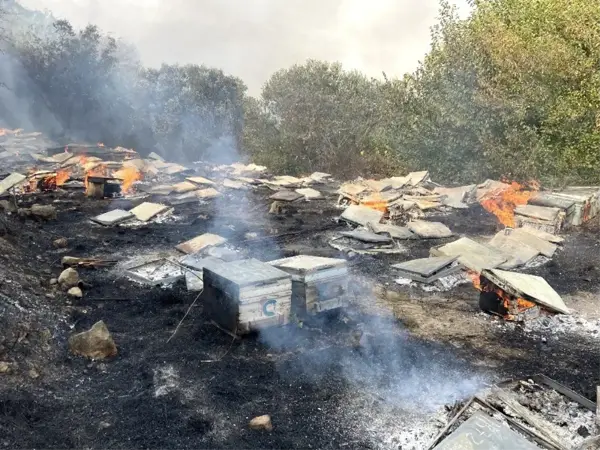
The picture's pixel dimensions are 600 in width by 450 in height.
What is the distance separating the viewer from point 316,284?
22.2ft

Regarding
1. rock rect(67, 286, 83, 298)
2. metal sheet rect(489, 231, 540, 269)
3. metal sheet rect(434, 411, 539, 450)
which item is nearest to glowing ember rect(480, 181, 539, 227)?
metal sheet rect(489, 231, 540, 269)

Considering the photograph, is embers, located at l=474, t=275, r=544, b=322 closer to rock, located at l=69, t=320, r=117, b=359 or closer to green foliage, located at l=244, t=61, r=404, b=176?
rock, located at l=69, t=320, r=117, b=359

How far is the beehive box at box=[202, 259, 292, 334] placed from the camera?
20.3 feet

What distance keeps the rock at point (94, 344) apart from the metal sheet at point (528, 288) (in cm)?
535

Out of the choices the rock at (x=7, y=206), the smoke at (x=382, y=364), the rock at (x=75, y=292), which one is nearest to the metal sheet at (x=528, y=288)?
the smoke at (x=382, y=364)

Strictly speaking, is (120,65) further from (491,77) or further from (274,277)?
(274,277)

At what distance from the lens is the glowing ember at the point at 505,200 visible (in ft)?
47.2

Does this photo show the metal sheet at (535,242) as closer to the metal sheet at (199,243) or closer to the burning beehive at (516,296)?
the burning beehive at (516,296)

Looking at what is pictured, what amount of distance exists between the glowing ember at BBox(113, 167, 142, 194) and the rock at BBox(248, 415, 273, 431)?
14.0 meters

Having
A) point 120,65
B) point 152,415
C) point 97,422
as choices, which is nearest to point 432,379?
point 152,415

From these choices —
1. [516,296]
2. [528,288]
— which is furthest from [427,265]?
[528,288]

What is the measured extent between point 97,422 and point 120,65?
1187 inches

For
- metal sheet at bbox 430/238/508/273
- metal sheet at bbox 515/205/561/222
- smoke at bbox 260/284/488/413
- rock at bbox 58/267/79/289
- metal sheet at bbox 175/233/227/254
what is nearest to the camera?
smoke at bbox 260/284/488/413

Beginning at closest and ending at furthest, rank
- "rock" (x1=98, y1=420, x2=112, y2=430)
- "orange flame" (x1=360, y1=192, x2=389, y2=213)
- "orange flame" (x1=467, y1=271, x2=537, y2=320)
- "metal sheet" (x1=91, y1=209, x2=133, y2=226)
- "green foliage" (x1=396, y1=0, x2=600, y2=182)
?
"rock" (x1=98, y1=420, x2=112, y2=430) < "orange flame" (x1=467, y1=271, x2=537, y2=320) < "metal sheet" (x1=91, y1=209, x2=133, y2=226) < "orange flame" (x1=360, y1=192, x2=389, y2=213) < "green foliage" (x1=396, y1=0, x2=600, y2=182)
